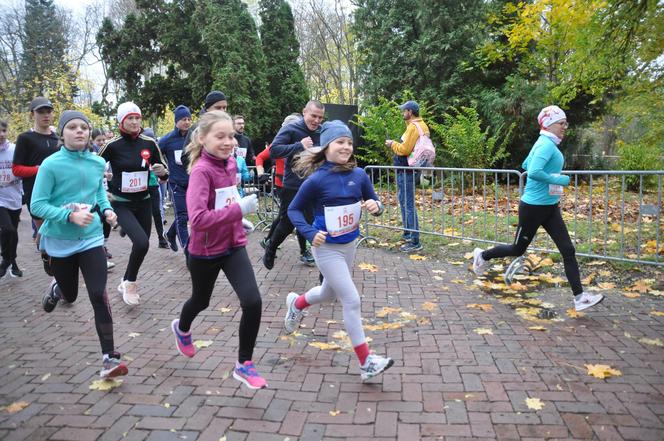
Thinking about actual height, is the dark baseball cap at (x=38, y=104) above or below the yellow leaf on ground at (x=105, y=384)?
above

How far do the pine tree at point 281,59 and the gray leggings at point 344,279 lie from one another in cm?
1660

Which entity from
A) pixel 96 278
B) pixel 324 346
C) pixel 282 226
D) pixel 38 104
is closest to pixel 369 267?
pixel 282 226

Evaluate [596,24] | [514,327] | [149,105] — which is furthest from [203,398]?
[149,105]

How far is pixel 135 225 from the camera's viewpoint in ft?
18.5

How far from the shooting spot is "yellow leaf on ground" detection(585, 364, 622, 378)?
385cm

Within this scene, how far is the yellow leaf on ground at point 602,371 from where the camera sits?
12.6ft

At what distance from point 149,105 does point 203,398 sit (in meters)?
18.6

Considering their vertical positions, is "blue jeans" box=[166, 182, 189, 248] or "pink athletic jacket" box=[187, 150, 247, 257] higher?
"pink athletic jacket" box=[187, 150, 247, 257]

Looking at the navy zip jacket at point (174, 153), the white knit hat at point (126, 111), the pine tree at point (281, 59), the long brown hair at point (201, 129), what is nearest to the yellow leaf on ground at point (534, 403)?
the long brown hair at point (201, 129)

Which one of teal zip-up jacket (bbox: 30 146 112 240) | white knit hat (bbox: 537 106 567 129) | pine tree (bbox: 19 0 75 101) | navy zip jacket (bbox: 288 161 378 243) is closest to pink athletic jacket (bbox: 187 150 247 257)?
navy zip jacket (bbox: 288 161 378 243)

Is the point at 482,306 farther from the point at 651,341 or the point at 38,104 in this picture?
the point at 38,104

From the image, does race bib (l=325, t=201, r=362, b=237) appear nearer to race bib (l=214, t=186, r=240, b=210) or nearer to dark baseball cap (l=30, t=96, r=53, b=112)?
race bib (l=214, t=186, r=240, b=210)

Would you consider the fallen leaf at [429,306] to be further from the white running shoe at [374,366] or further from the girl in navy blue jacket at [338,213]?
the white running shoe at [374,366]

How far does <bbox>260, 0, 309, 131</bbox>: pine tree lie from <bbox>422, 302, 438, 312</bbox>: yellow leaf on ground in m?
15.4
